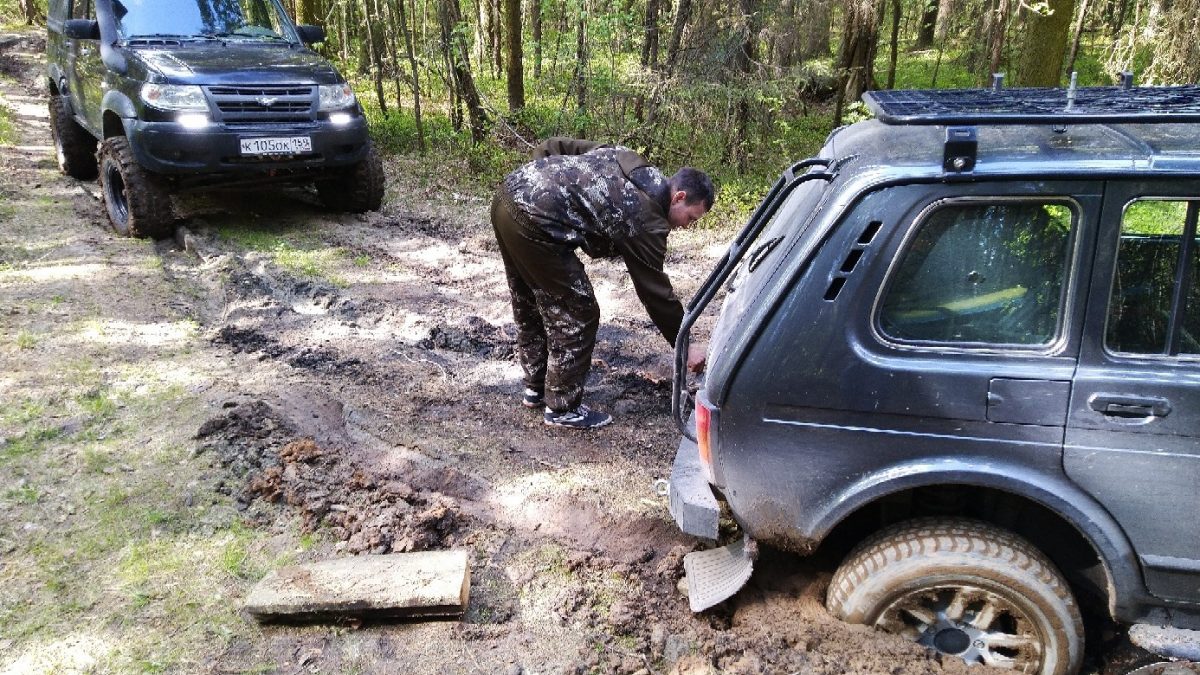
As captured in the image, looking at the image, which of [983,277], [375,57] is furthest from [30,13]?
[983,277]

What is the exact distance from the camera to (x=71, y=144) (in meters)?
9.84

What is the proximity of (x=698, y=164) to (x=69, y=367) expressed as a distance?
6.80 meters

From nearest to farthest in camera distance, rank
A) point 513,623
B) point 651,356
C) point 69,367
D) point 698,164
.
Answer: point 513,623
point 69,367
point 651,356
point 698,164

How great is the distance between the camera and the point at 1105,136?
2.50 meters

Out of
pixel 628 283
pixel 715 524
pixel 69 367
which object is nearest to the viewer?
pixel 715 524

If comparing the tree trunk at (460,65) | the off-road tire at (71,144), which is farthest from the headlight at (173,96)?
the tree trunk at (460,65)

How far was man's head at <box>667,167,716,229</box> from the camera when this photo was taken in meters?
3.83

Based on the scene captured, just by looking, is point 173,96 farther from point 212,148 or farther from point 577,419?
point 577,419

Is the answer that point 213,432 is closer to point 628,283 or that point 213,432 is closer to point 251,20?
point 628,283

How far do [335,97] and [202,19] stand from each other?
1767 mm

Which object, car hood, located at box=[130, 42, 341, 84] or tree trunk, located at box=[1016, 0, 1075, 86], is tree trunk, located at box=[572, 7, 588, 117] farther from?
tree trunk, located at box=[1016, 0, 1075, 86]

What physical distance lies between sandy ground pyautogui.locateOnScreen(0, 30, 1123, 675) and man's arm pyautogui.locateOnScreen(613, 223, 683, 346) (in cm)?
85

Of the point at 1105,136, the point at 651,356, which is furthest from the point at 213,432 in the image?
the point at 1105,136

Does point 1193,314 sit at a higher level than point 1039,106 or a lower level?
lower
